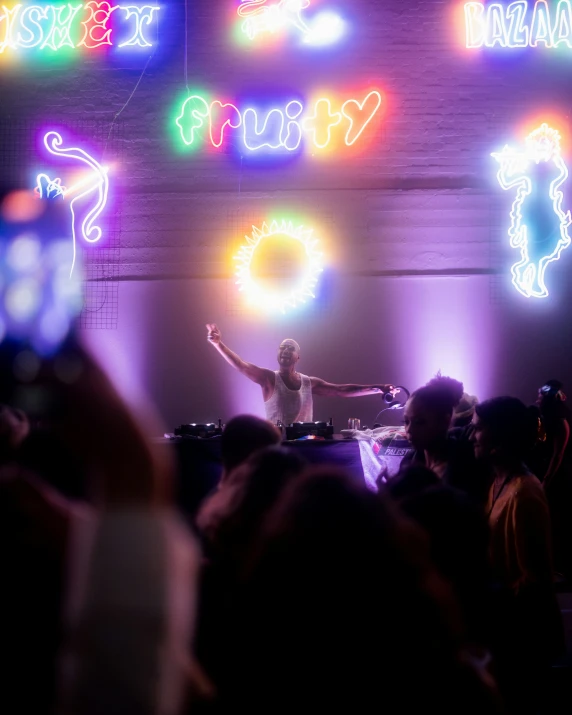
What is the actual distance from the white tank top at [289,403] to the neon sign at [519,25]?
461cm

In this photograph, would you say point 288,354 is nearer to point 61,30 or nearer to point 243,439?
point 243,439

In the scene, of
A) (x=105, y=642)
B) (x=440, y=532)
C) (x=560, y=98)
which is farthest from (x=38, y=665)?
(x=560, y=98)

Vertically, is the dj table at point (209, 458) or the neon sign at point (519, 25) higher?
the neon sign at point (519, 25)

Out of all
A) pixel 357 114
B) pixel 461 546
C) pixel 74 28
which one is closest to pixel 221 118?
pixel 357 114

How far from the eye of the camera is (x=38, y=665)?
1160mm

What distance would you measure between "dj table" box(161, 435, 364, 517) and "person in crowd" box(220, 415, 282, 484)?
2.19 metres

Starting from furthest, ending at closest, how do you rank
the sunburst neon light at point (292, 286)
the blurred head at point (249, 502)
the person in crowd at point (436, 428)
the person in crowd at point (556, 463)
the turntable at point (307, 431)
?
the sunburst neon light at point (292, 286), the person in crowd at point (556, 463), the turntable at point (307, 431), the person in crowd at point (436, 428), the blurred head at point (249, 502)

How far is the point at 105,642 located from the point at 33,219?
25.9 feet

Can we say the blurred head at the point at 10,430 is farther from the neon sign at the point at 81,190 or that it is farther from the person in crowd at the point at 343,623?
the neon sign at the point at 81,190

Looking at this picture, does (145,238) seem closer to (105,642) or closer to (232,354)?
(232,354)

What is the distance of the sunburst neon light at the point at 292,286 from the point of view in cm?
798

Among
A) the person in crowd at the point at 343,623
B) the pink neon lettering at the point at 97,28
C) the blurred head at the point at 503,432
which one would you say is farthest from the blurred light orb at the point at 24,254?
the person in crowd at the point at 343,623

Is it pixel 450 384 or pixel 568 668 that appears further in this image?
pixel 568 668

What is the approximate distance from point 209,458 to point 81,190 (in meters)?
4.32
